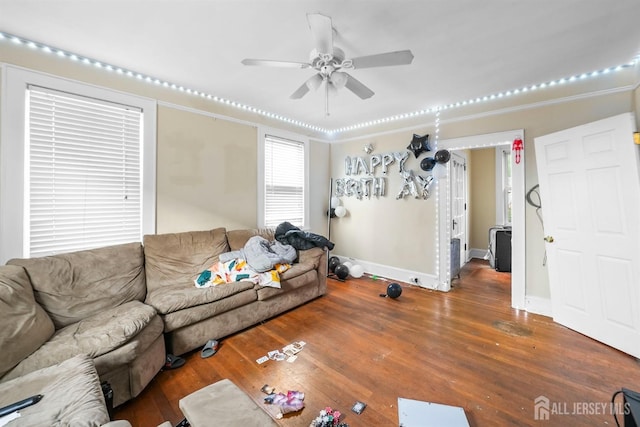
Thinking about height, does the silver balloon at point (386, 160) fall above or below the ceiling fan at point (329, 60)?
below

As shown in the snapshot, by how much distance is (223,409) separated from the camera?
1060mm

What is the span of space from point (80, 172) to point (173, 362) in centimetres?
205

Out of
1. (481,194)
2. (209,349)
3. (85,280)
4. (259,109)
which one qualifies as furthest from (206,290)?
(481,194)

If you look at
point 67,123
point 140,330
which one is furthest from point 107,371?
point 67,123

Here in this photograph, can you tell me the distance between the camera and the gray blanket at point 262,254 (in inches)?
111

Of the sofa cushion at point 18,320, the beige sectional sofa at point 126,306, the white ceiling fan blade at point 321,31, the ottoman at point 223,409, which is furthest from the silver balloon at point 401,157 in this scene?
the sofa cushion at point 18,320

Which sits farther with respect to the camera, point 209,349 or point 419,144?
point 419,144

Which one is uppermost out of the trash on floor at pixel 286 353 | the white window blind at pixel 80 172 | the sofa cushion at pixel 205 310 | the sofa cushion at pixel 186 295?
the white window blind at pixel 80 172

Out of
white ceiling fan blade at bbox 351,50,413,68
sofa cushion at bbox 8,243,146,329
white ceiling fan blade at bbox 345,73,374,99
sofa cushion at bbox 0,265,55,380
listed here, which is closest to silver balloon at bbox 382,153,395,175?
white ceiling fan blade at bbox 345,73,374,99

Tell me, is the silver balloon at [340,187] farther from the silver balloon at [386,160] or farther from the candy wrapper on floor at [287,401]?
the candy wrapper on floor at [287,401]

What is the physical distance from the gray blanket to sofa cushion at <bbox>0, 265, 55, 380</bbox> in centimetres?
148

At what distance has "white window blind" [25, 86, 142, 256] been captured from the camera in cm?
223

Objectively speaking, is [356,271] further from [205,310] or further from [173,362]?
[173,362]

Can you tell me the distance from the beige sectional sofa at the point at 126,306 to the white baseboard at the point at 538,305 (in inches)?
107
